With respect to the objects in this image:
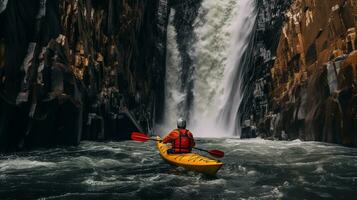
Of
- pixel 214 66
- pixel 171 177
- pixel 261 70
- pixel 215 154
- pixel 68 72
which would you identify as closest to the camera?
pixel 171 177

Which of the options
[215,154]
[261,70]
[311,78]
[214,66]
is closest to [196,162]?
[215,154]

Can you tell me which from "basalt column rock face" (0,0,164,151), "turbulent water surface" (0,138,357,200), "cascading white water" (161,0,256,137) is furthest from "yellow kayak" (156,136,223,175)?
"cascading white water" (161,0,256,137)

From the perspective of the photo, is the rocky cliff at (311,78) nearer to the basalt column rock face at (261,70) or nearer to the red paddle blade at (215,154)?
the basalt column rock face at (261,70)

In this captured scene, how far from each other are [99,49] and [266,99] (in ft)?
41.9

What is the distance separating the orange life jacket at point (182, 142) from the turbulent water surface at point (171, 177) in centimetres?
79

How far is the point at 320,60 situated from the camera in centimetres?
Answer: 2439

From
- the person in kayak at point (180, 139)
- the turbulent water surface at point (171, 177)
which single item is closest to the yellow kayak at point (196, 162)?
the turbulent water surface at point (171, 177)

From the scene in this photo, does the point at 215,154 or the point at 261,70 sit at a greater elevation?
the point at 261,70

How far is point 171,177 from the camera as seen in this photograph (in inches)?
531

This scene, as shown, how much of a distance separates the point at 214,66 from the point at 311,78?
71.7 ft

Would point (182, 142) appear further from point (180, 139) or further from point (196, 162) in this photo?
point (196, 162)

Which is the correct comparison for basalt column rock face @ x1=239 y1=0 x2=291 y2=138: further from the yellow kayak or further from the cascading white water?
the yellow kayak

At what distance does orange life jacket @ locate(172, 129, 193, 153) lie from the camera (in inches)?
602

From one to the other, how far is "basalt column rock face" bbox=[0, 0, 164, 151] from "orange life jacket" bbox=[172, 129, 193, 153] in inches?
305
